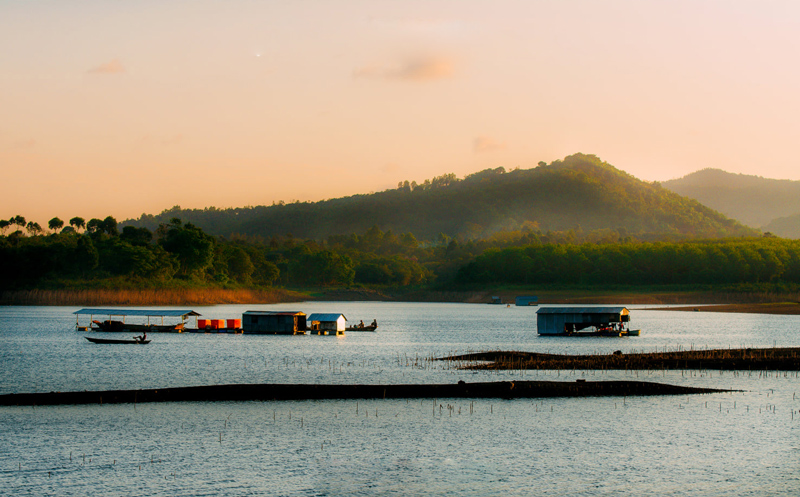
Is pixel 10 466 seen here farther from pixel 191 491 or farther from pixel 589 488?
pixel 589 488

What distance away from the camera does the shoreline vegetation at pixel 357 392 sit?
42438 mm

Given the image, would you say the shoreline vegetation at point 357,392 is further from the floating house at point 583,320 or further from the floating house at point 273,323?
the floating house at point 273,323

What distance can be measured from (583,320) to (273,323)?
46.1 m

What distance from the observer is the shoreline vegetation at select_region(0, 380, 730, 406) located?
139 feet

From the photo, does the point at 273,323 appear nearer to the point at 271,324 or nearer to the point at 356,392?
the point at 271,324

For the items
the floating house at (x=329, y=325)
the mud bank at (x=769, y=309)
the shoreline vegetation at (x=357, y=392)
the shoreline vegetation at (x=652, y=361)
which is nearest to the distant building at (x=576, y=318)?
the floating house at (x=329, y=325)

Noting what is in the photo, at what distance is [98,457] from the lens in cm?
3091

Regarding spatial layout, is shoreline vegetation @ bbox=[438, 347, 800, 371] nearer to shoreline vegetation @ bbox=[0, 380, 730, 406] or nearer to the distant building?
shoreline vegetation @ bbox=[0, 380, 730, 406]

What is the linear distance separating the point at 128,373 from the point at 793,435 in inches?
1891

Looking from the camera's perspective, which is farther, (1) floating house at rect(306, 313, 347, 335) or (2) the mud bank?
(2) the mud bank

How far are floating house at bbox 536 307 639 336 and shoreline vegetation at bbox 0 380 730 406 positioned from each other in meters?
56.7

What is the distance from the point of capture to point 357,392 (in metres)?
45.4

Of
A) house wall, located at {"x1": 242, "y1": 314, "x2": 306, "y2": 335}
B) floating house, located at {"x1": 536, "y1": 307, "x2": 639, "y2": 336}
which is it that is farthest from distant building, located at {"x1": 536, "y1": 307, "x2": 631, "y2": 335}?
house wall, located at {"x1": 242, "y1": 314, "x2": 306, "y2": 335}

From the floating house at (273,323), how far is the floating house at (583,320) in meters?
36.5
